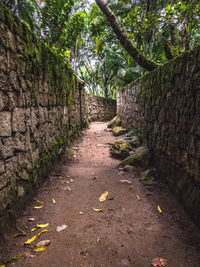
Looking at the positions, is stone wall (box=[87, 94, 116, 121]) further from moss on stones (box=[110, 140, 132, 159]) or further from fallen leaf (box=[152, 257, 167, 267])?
fallen leaf (box=[152, 257, 167, 267])

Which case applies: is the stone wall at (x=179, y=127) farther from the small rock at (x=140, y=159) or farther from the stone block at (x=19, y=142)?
the stone block at (x=19, y=142)

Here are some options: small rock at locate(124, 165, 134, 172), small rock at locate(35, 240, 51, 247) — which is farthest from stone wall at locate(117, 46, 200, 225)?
small rock at locate(35, 240, 51, 247)

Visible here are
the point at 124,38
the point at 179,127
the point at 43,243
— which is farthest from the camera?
the point at 124,38

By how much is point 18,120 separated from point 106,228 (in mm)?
1699

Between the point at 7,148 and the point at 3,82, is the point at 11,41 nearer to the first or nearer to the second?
the point at 3,82

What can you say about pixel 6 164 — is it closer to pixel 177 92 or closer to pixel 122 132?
pixel 177 92

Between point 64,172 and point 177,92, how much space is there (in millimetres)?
2620

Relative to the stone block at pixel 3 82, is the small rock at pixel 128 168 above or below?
below

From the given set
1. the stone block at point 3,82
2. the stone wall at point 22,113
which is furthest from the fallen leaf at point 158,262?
the stone block at point 3,82

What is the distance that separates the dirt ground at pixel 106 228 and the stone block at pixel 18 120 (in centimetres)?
110

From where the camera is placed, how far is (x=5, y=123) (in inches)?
63.6

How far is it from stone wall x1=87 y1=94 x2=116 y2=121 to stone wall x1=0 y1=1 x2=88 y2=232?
8.69 m

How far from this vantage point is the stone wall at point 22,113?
160 centimetres

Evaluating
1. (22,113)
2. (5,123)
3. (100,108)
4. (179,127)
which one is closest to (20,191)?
(5,123)
